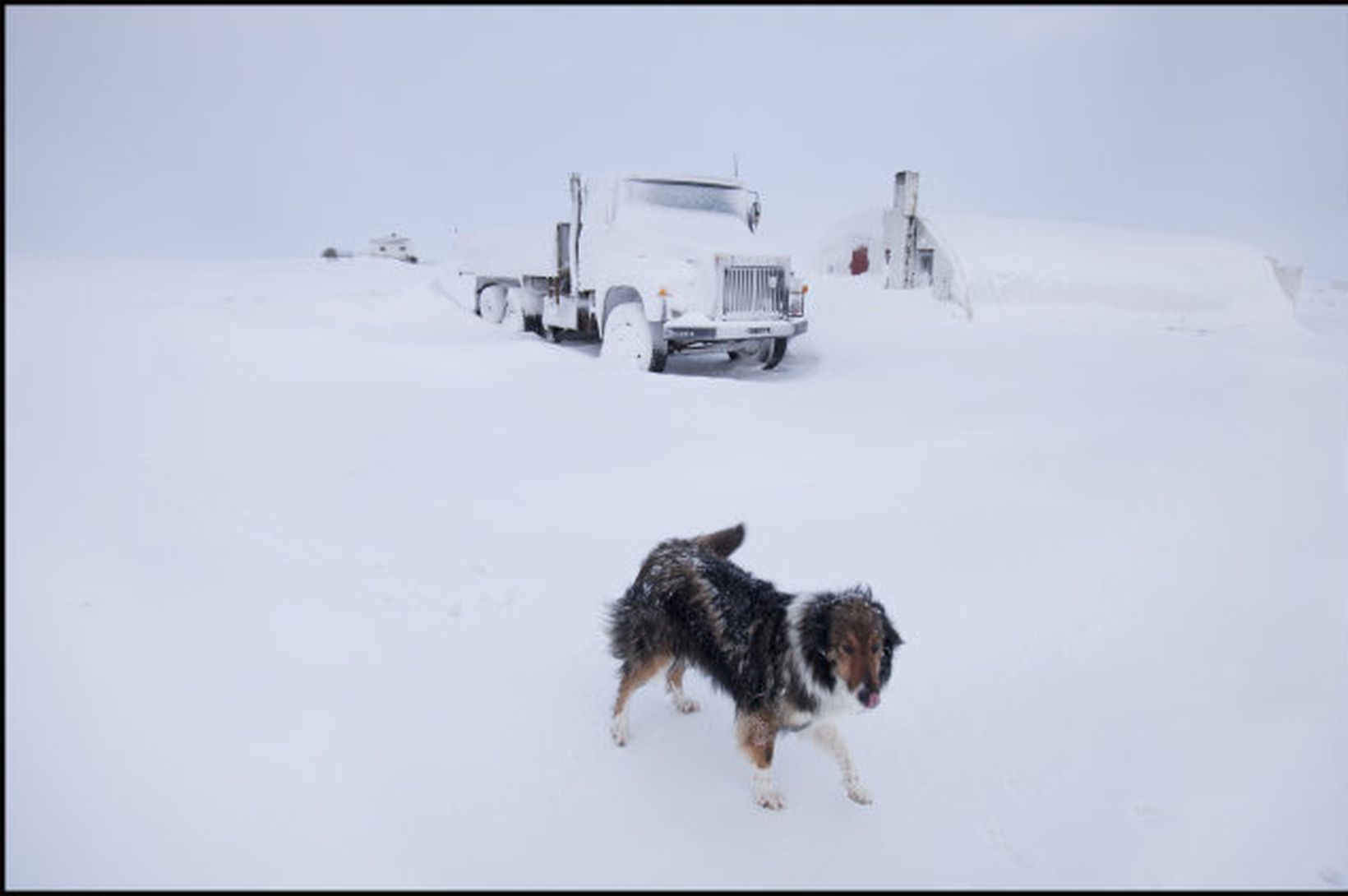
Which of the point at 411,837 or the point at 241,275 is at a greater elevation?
the point at 241,275

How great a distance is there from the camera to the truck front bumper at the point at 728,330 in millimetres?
10375

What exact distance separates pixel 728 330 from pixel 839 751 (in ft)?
26.7

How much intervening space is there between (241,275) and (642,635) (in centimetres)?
1521

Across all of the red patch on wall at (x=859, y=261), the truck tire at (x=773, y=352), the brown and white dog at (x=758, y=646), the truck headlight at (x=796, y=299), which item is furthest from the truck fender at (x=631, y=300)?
the red patch on wall at (x=859, y=261)

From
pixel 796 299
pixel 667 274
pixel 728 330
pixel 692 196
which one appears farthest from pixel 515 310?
pixel 796 299

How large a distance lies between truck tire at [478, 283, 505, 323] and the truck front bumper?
642cm

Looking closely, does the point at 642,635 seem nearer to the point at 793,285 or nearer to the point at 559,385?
the point at 559,385

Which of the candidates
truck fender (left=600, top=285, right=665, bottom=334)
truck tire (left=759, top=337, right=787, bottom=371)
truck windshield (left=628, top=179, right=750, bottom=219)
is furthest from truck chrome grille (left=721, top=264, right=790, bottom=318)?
truck windshield (left=628, top=179, right=750, bottom=219)

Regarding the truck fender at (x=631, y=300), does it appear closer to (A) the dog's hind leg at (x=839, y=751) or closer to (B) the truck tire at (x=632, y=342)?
(B) the truck tire at (x=632, y=342)

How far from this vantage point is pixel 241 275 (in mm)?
14938

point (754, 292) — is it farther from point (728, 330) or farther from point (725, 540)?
point (725, 540)

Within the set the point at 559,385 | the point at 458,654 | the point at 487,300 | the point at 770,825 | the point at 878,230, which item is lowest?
the point at 770,825

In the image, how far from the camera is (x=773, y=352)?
1173 cm

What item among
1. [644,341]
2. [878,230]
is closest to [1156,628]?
[644,341]
